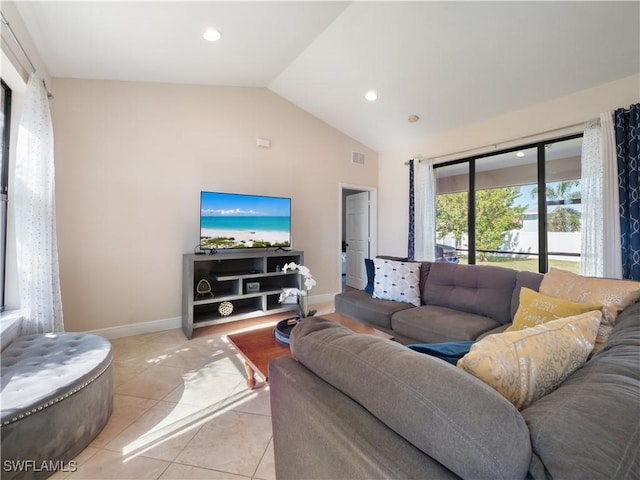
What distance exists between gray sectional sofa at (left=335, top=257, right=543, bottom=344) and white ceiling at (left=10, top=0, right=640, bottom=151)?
199 cm

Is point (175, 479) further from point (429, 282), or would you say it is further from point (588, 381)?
point (429, 282)

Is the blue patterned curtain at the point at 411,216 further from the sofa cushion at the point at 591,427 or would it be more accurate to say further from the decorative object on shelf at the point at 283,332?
the sofa cushion at the point at 591,427

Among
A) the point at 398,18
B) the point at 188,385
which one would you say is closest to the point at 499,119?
the point at 398,18

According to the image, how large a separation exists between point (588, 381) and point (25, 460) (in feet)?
6.83

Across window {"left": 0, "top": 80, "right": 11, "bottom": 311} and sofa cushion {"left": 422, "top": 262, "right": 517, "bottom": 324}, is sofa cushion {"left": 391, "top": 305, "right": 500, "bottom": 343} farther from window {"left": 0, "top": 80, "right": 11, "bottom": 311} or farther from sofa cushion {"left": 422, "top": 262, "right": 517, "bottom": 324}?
window {"left": 0, "top": 80, "right": 11, "bottom": 311}

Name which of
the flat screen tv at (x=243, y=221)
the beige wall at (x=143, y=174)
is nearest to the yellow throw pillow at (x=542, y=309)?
the flat screen tv at (x=243, y=221)

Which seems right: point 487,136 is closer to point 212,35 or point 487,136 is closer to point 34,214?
point 212,35

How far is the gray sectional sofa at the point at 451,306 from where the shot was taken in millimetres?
2158

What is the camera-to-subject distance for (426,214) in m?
4.16

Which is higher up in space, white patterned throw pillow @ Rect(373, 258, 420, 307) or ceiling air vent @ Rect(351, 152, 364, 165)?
ceiling air vent @ Rect(351, 152, 364, 165)

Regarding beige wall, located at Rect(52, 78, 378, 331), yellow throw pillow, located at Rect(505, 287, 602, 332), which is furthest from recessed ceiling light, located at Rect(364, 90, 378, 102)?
yellow throw pillow, located at Rect(505, 287, 602, 332)

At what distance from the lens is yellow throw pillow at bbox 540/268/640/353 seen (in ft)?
4.90

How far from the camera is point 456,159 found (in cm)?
400

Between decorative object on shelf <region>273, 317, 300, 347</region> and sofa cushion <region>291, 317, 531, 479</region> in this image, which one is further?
decorative object on shelf <region>273, 317, 300, 347</region>
